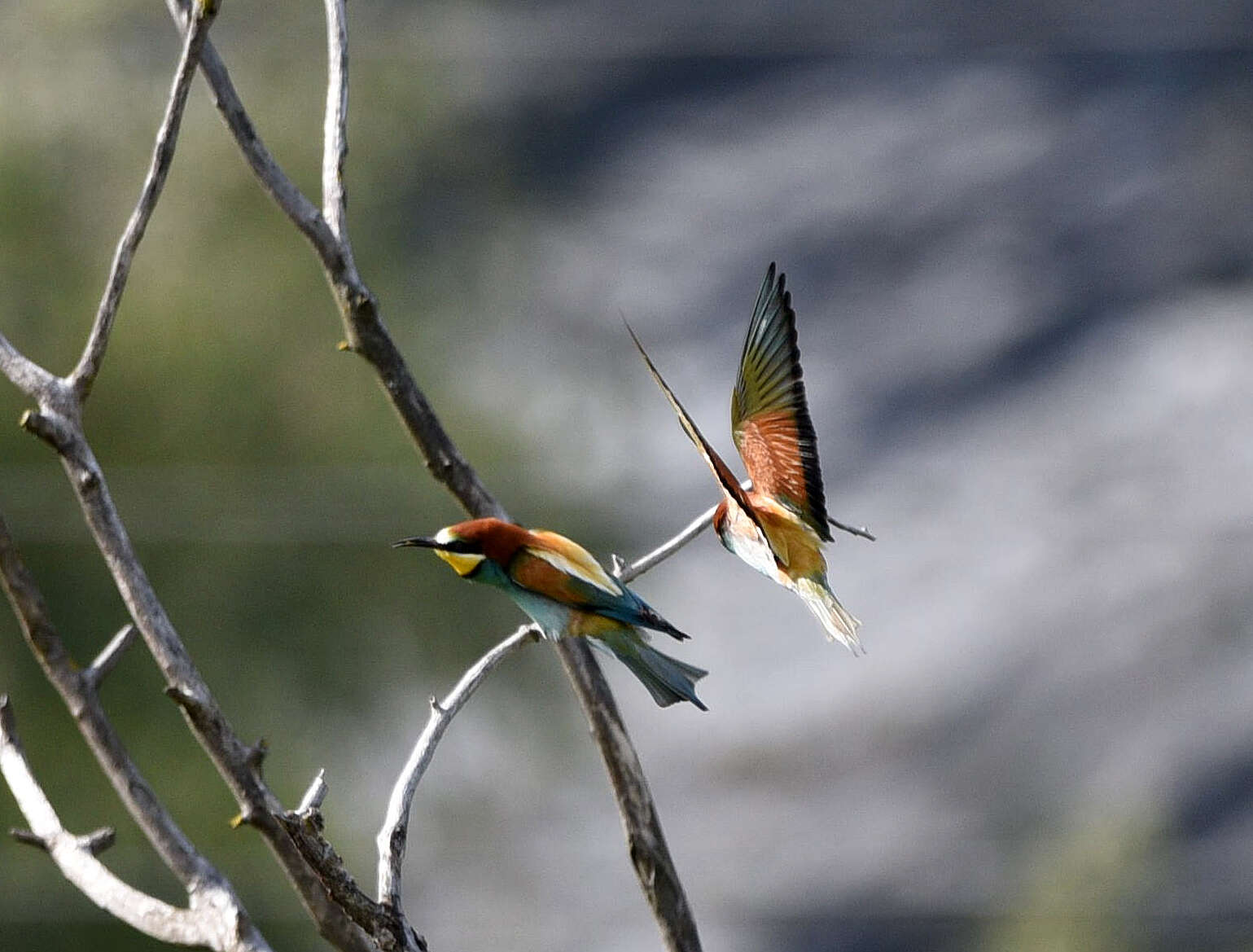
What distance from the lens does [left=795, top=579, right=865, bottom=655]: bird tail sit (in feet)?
1.40

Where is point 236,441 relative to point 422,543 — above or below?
above

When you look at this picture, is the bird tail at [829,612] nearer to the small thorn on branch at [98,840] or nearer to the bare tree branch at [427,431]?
the bare tree branch at [427,431]

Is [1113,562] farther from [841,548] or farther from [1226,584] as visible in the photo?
[841,548]

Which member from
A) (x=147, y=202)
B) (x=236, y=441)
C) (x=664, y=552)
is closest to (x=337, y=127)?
(x=147, y=202)

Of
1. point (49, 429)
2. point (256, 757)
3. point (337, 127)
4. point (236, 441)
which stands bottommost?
point (256, 757)

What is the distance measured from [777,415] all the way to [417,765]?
0.54 feet

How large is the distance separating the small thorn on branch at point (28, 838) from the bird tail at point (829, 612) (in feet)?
0.84

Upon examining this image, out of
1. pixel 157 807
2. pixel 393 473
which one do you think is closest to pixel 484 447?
pixel 393 473

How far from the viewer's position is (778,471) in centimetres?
48

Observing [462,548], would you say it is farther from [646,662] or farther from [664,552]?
[664,552]

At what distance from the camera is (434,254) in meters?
2.39

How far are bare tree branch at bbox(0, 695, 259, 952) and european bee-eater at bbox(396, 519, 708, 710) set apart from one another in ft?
0.47

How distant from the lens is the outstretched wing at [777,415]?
48 cm

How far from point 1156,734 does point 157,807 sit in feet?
7.83
